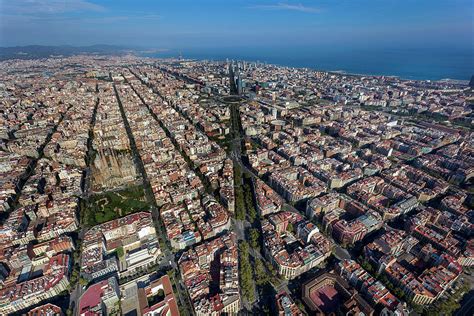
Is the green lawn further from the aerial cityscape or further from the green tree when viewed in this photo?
the green tree

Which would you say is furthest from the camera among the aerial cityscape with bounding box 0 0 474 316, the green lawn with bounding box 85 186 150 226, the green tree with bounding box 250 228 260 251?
the green lawn with bounding box 85 186 150 226

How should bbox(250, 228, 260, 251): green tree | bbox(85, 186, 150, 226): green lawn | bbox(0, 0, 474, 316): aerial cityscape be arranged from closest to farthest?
bbox(0, 0, 474, 316): aerial cityscape
bbox(250, 228, 260, 251): green tree
bbox(85, 186, 150, 226): green lawn

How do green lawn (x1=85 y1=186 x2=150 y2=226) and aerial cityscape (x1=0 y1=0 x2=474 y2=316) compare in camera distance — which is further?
Answer: green lawn (x1=85 y1=186 x2=150 y2=226)

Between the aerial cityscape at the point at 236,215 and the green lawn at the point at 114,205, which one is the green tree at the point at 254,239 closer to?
the aerial cityscape at the point at 236,215

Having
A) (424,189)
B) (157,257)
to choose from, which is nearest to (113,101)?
(157,257)

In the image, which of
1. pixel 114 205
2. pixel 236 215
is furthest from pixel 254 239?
pixel 114 205

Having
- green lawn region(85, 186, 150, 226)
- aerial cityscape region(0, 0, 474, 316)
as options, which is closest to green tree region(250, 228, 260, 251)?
aerial cityscape region(0, 0, 474, 316)

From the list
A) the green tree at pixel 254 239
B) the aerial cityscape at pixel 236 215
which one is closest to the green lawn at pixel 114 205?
the aerial cityscape at pixel 236 215

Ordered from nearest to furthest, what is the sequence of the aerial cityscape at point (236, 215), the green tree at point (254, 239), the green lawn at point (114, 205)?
the aerial cityscape at point (236, 215) → the green tree at point (254, 239) → the green lawn at point (114, 205)
